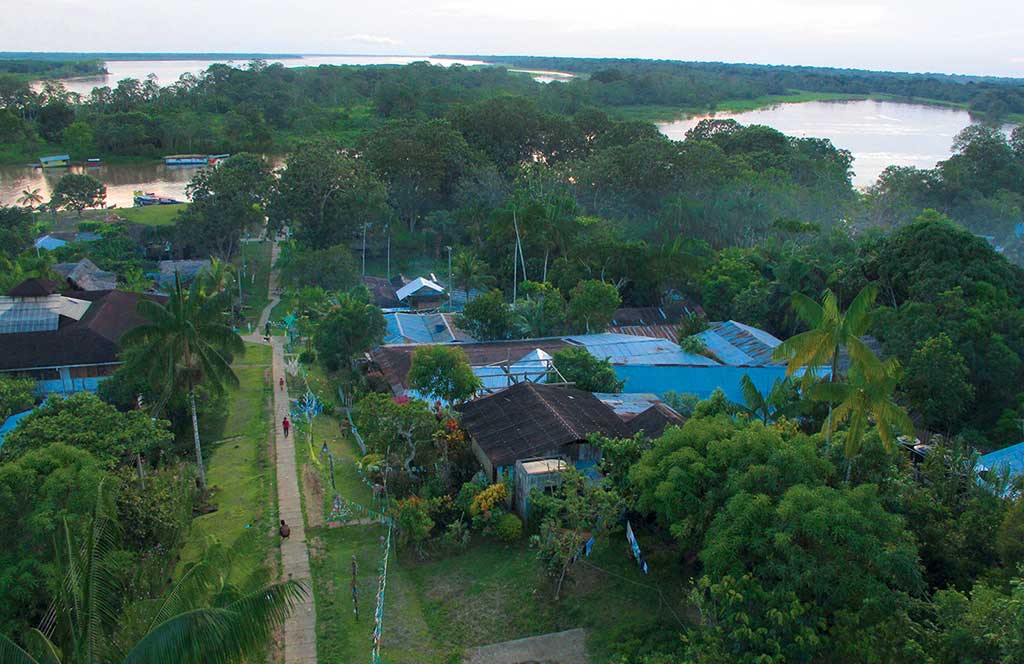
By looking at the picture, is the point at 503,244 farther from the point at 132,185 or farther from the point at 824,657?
the point at 132,185

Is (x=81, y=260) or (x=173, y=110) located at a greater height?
(x=173, y=110)

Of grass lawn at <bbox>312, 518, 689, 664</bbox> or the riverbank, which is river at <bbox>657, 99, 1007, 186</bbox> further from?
grass lawn at <bbox>312, 518, 689, 664</bbox>

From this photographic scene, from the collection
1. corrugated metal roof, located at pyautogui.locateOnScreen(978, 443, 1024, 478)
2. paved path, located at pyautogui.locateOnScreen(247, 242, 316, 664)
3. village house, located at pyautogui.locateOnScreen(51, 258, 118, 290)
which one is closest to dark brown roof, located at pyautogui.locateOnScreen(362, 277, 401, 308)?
paved path, located at pyautogui.locateOnScreen(247, 242, 316, 664)

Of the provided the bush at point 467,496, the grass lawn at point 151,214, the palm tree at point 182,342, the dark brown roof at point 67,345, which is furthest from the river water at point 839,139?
the bush at point 467,496

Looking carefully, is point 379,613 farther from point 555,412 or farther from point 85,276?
point 85,276

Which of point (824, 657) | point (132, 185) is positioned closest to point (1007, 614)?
point (824, 657)

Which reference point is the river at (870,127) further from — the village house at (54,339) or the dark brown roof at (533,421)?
the village house at (54,339)

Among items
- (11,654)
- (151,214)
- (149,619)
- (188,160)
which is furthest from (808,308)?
(188,160)
